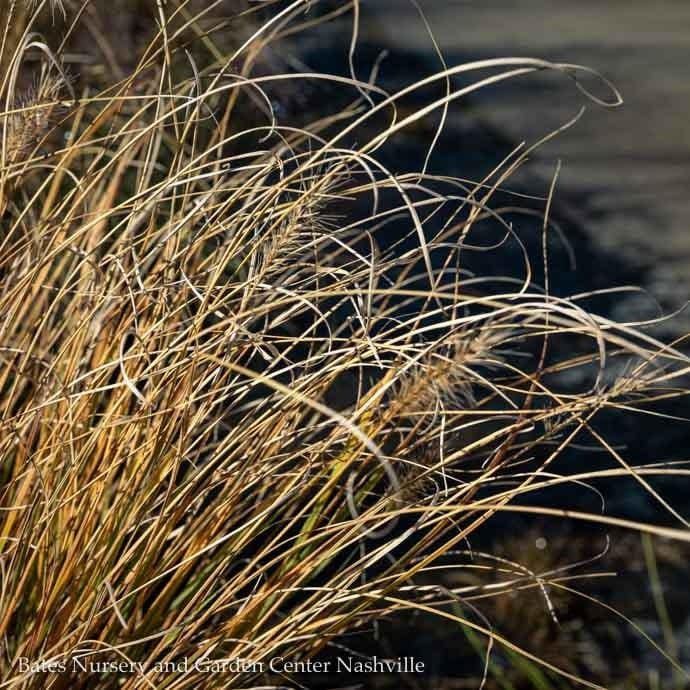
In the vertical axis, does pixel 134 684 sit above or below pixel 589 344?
above

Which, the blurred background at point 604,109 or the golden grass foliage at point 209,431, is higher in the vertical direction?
the golden grass foliage at point 209,431

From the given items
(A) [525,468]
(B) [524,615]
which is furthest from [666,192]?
(B) [524,615]

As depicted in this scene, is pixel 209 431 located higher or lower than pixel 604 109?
higher

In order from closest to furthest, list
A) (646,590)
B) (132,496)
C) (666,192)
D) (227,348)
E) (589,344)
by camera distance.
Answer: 1. (227,348)
2. (132,496)
3. (646,590)
4. (589,344)
5. (666,192)

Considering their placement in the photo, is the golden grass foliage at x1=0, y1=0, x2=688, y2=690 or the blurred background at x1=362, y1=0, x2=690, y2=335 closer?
the golden grass foliage at x1=0, y1=0, x2=688, y2=690

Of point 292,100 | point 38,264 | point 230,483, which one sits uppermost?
point 38,264

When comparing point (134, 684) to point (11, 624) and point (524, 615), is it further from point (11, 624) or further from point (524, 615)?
point (524, 615)

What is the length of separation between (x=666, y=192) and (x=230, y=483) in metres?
2.97

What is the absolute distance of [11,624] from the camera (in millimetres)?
1514

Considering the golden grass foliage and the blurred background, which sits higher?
the golden grass foliage

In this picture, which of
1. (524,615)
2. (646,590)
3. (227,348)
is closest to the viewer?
(227,348)

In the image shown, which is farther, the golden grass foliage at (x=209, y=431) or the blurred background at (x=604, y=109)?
the blurred background at (x=604, y=109)

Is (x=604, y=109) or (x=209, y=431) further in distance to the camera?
(x=604, y=109)

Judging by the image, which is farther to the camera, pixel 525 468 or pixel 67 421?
pixel 525 468
